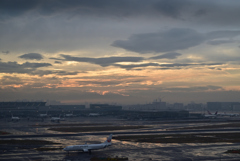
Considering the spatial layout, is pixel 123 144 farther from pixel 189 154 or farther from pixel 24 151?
pixel 24 151

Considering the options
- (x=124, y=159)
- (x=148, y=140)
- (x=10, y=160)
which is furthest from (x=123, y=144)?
(x=10, y=160)

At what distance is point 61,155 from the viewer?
7200 cm

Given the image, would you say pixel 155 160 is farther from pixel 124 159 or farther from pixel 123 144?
pixel 123 144

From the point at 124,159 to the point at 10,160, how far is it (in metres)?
28.6

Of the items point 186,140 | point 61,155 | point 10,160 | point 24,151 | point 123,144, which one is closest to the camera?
point 10,160

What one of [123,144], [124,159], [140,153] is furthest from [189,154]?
[123,144]

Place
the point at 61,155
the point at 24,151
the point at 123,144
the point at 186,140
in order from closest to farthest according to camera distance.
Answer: the point at 61,155, the point at 24,151, the point at 123,144, the point at 186,140

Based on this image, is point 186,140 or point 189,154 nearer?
point 189,154

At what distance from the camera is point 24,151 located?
7681cm

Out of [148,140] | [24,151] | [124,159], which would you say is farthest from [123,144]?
[24,151]

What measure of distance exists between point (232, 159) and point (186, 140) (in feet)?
105

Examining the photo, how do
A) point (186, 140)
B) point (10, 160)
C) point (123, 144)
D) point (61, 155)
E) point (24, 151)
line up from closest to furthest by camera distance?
point (10, 160) < point (61, 155) < point (24, 151) < point (123, 144) < point (186, 140)

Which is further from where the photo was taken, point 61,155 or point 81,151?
point 81,151

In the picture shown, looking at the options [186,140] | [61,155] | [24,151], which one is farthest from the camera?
[186,140]
